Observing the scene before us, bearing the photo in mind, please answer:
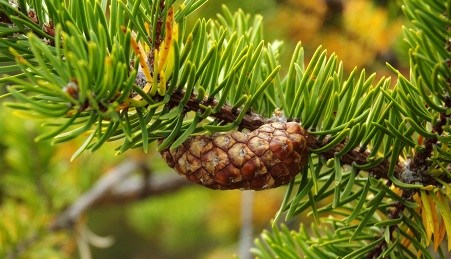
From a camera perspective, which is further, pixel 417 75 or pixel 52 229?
pixel 52 229

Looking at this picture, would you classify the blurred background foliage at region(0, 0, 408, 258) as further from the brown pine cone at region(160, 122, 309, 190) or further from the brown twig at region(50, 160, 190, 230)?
the brown pine cone at region(160, 122, 309, 190)

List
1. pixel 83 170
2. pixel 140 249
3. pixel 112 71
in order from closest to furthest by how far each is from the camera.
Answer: pixel 112 71 → pixel 83 170 → pixel 140 249

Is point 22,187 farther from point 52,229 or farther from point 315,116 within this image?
point 315,116

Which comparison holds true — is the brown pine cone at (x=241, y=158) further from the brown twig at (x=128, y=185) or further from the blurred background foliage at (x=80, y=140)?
the brown twig at (x=128, y=185)

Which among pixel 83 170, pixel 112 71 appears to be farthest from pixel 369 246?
pixel 83 170

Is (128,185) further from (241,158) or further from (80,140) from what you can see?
(241,158)

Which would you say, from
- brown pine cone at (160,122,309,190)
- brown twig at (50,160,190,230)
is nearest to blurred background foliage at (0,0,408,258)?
brown twig at (50,160,190,230)

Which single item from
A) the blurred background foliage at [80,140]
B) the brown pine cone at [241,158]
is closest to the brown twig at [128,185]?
the blurred background foliage at [80,140]

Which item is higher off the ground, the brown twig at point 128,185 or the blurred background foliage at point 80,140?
the blurred background foliage at point 80,140
